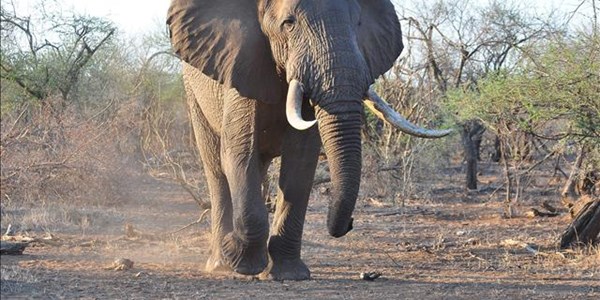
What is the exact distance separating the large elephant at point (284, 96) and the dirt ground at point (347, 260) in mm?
443

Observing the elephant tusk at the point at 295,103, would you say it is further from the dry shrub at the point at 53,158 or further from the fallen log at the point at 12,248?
the dry shrub at the point at 53,158

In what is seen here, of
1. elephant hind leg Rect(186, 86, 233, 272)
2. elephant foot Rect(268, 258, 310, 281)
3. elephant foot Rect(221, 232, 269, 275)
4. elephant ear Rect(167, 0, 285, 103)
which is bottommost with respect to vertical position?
elephant foot Rect(268, 258, 310, 281)

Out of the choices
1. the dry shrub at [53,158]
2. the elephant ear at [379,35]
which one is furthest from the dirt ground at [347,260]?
the elephant ear at [379,35]

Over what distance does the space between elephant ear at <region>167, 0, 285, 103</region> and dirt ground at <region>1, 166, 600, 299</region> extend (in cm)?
151

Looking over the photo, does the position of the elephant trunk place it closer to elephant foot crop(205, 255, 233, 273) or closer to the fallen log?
elephant foot crop(205, 255, 233, 273)

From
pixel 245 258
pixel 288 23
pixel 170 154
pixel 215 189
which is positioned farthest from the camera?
pixel 170 154

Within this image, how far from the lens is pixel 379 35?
23.5 ft

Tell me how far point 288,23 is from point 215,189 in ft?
7.18

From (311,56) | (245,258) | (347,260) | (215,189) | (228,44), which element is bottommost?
(347,260)

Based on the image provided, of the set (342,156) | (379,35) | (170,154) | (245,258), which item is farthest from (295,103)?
(170,154)

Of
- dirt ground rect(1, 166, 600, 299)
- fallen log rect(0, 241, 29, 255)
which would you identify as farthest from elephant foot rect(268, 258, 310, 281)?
fallen log rect(0, 241, 29, 255)

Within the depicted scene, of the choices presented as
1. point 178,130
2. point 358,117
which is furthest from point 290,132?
point 178,130

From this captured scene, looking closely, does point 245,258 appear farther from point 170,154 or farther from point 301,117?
point 170,154

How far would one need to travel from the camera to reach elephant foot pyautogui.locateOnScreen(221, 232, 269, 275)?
727 centimetres
